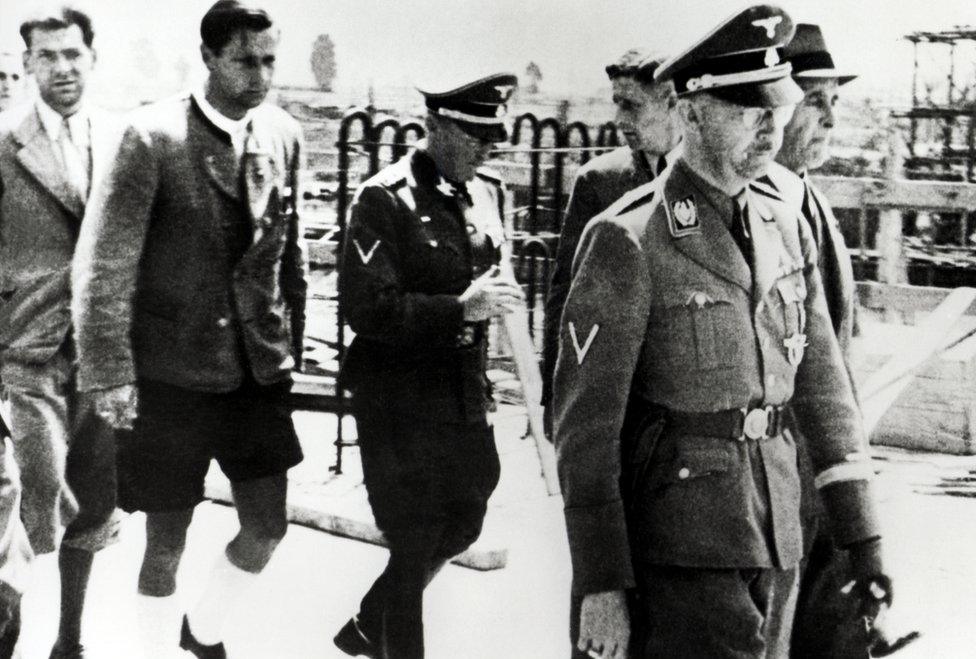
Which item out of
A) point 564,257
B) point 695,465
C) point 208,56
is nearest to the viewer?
point 695,465

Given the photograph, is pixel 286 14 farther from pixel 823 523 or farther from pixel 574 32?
pixel 823 523

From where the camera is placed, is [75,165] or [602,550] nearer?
[602,550]

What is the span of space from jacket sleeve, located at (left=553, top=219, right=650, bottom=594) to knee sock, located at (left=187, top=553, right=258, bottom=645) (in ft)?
4.11

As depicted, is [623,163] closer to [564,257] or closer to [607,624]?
[564,257]

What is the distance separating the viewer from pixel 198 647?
3326mm

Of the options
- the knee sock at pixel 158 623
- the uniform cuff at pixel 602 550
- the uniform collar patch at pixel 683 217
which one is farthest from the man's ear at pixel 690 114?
the knee sock at pixel 158 623

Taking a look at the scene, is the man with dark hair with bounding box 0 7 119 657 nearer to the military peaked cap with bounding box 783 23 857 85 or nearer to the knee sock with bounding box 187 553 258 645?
the knee sock with bounding box 187 553 258 645

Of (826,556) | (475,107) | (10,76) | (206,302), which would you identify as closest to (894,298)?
(826,556)

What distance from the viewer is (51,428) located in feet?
11.0

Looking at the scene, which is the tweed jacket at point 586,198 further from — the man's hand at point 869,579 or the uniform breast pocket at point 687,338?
the man's hand at point 869,579

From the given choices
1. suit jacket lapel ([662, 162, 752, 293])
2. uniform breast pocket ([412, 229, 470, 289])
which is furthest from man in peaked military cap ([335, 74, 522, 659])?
suit jacket lapel ([662, 162, 752, 293])

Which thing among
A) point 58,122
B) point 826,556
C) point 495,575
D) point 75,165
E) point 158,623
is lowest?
point 158,623

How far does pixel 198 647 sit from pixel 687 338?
5.52ft

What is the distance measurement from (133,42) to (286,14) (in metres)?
0.43
